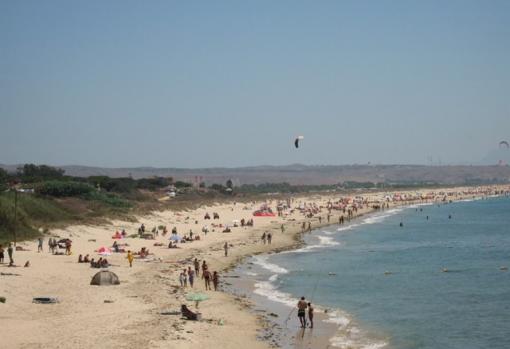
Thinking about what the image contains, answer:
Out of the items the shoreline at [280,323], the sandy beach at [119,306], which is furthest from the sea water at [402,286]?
the sandy beach at [119,306]

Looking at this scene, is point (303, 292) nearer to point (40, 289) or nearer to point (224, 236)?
point (40, 289)

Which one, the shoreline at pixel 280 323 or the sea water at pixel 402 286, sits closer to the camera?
the shoreline at pixel 280 323

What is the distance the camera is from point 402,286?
3111 centimetres

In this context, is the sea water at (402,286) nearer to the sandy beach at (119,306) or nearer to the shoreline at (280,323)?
the shoreline at (280,323)

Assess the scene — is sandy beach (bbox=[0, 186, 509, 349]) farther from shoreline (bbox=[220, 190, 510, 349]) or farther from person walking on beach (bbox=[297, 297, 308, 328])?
person walking on beach (bbox=[297, 297, 308, 328])

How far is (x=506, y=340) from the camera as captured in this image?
68.5 ft

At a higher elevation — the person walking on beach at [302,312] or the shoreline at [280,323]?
the person walking on beach at [302,312]

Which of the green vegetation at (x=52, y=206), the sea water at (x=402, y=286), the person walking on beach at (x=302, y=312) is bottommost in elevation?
the sea water at (x=402, y=286)

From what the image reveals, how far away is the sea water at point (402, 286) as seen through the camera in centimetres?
2173

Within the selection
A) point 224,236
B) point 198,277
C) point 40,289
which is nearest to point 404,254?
point 224,236

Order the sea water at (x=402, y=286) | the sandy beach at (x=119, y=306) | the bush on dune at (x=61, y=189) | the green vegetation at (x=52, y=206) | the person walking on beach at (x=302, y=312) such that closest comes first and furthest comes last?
the sandy beach at (x=119, y=306) → the sea water at (x=402, y=286) → the person walking on beach at (x=302, y=312) → the green vegetation at (x=52, y=206) → the bush on dune at (x=61, y=189)

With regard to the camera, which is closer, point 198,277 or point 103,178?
point 198,277

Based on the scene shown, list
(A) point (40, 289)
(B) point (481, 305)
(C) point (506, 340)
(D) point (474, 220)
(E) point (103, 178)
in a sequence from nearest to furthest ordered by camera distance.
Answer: (C) point (506, 340) → (A) point (40, 289) → (B) point (481, 305) → (D) point (474, 220) → (E) point (103, 178)

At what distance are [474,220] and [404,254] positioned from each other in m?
36.6
